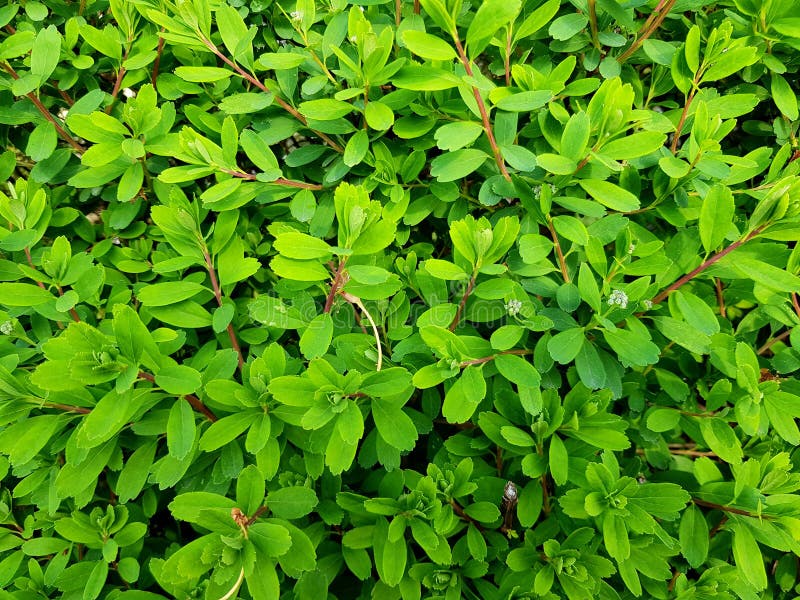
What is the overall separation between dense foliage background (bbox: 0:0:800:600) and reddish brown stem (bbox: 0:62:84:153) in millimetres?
27

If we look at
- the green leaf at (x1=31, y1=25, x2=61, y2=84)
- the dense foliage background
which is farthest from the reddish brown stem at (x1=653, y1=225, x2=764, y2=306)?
the green leaf at (x1=31, y1=25, x2=61, y2=84)

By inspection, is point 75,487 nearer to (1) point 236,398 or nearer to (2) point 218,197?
(1) point 236,398

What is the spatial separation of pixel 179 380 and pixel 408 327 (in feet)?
1.89

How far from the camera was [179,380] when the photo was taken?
1.22 meters

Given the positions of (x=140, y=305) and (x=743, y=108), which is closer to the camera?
(x=743, y=108)

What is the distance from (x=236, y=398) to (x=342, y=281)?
1.26ft

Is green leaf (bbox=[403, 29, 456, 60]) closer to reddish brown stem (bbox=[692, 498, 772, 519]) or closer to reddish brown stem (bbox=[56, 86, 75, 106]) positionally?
reddish brown stem (bbox=[56, 86, 75, 106])

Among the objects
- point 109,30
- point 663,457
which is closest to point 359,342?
point 663,457

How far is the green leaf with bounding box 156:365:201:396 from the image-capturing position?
1209 mm

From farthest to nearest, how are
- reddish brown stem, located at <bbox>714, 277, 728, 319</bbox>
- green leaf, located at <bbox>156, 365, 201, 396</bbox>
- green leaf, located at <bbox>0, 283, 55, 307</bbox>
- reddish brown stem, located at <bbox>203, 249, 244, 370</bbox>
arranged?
reddish brown stem, located at <bbox>714, 277, 728, 319</bbox>
reddish brown stem, located at <bbox>203, 249, 244, 370</bbox>
green leaf, located at <bbox>0, 283, 55, 307</bbox>
green leaf, located at <bbox>156, 365, 201, 396</bbox>

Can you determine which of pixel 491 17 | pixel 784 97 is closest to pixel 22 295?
pixel 491 17

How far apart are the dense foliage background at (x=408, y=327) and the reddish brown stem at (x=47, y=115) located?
0.03m

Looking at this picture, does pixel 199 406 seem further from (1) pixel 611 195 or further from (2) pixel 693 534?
(2) pixel 693 534

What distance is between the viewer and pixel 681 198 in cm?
152
